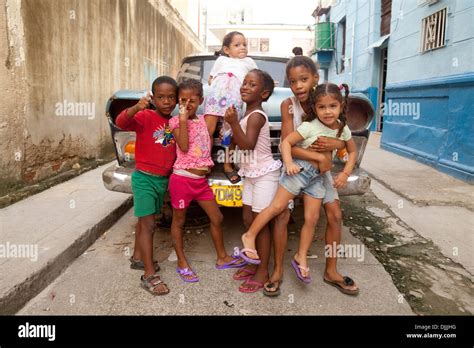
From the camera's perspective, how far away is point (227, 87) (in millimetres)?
2803

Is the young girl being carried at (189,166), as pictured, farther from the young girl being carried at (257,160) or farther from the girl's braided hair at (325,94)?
the girl's braided hair at (325,94)

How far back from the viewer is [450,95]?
5.96 metres

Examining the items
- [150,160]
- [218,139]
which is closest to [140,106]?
[150,160]

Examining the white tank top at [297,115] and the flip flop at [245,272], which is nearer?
the white tank top at [297,115]

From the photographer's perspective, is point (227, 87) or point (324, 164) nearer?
point (324, 164)

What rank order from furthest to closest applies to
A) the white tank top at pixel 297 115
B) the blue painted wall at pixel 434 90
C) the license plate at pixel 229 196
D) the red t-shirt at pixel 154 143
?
1. the blue painted wall at pixel 434 90
2. the license plate at pixel 229 196
3. the red t-shirt at pixel 154 143
4. the white tank top at pixel 297 115

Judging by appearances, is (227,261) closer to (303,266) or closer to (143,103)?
(303,266)

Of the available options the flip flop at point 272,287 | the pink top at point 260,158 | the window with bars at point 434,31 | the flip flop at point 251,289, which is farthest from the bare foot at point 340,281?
the window with bars at point 434,31

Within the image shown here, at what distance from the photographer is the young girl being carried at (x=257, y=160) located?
245 cm

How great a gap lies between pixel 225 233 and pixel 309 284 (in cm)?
115

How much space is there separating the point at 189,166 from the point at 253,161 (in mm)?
442

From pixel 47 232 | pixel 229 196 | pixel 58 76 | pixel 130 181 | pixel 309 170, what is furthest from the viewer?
pixel 58 76
